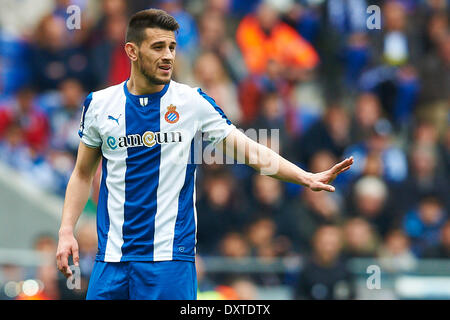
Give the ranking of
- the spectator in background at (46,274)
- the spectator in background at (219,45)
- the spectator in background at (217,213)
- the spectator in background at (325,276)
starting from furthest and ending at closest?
the spectator in background at (219,45)
the spectator in background at (217,213)
the spectator in background at (325,276)
the spectator in background at (46,274)

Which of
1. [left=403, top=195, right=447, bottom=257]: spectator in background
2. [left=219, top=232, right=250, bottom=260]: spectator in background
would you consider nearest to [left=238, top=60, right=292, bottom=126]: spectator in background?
[left=219, top=232, right=250, bottom=260]: spectator in background

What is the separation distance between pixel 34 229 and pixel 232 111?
2954mm

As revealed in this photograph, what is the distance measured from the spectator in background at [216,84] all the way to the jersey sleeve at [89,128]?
5796 mm

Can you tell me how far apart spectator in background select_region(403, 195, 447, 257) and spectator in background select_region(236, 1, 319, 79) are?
258 centimetres

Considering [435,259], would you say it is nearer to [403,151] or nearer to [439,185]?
[439,185]

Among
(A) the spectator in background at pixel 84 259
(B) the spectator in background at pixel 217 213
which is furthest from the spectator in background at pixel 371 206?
(A) the spectator in background at pixel 84 259

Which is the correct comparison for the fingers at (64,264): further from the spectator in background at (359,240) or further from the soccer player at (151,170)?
the spectator in background at (359,240)

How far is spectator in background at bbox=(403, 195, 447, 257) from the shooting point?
10.8m

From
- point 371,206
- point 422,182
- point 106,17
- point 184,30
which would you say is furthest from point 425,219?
point 106,17

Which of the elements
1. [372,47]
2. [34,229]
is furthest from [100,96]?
[372,47]

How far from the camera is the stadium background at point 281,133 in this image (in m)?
9.63

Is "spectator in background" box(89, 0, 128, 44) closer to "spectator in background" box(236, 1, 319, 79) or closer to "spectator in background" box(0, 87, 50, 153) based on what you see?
"spectator in background" box(0, 87, 50, 153)

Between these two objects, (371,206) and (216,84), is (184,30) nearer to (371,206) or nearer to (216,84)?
(216,84)

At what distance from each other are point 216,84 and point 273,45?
1.15 m
